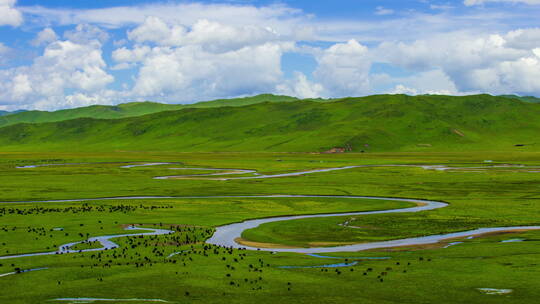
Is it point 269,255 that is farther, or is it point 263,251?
point 263,251

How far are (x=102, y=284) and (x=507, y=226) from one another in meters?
45.6

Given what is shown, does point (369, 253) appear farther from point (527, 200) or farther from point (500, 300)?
point (527, 200)

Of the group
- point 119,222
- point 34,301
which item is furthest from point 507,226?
point 34,301

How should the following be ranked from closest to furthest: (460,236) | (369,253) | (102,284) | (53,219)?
1. (102,284)
2. (369,253)
3. (460,236)
4. (53,219)

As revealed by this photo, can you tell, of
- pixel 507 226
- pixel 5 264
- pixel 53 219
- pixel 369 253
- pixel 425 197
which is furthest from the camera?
pixel 425 197

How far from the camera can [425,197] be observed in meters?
94.8

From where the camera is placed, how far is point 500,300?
31312 mm

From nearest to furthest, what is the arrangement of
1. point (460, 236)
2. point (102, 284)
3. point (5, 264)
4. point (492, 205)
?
1. point (102, 284)
2. point (5, 264)
3. point (460, 236)
4. point (492, 205)

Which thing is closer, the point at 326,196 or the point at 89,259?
the point at 89,259

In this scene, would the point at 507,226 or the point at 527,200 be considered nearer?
the point at 507,226

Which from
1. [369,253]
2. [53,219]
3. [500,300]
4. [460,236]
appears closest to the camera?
[500,300]

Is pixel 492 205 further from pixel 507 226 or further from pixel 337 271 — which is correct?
pixel 337 271

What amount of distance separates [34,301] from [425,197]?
244ft

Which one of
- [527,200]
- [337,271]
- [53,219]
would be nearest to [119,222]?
[53,219]
